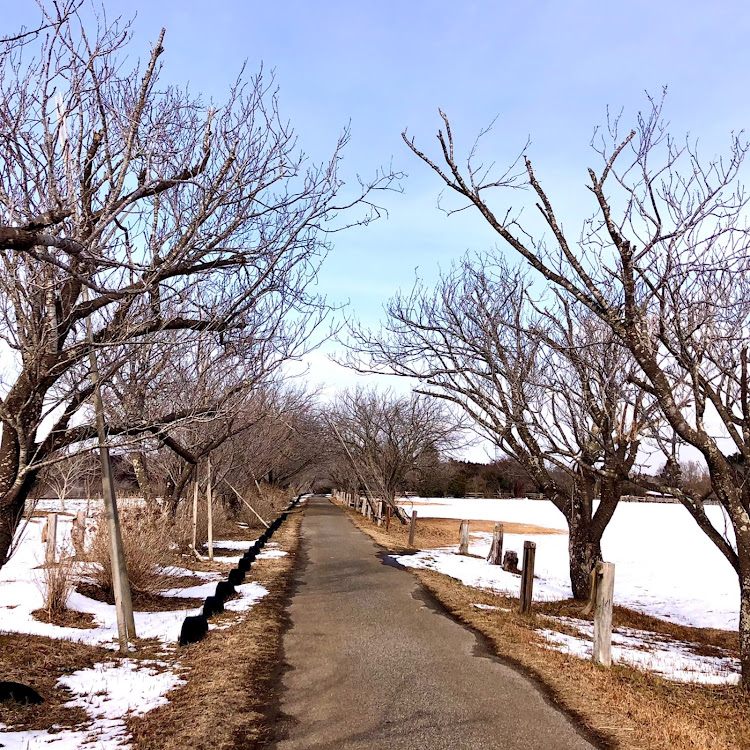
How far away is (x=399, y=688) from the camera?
5.71 meters

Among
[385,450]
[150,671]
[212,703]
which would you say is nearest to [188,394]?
[150,671]

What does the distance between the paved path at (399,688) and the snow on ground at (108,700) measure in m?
1.14

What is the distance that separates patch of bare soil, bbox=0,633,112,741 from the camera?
189 inches

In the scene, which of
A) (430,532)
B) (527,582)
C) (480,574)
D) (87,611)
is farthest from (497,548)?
(87,611)

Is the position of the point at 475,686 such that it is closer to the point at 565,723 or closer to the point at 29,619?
the point at 565,723

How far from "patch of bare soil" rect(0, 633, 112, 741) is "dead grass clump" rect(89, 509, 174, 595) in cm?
260

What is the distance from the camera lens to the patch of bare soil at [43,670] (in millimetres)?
4801

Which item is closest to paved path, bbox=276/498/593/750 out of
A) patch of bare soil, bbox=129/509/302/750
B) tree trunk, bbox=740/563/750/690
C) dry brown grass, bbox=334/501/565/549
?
patch of bare soil, bbox=129/509/302/750

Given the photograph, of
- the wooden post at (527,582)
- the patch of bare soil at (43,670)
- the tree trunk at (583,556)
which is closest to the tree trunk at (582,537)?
the tree trunk at (583,556)

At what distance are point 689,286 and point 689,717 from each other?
16.7ft

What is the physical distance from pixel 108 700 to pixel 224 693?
0.95 meters

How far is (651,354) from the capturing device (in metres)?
6.63

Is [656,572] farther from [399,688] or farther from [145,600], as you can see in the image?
[399,688]

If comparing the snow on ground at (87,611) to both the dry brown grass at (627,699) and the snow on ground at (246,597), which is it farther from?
the dry brown grass at (627,699)
